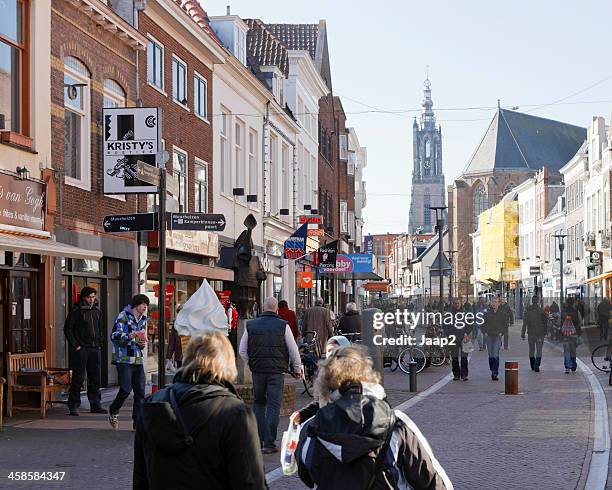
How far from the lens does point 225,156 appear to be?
3019 cm

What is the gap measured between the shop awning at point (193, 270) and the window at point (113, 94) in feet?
11.5

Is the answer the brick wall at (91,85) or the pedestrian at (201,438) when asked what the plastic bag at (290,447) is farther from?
the brick wall at (91,85)

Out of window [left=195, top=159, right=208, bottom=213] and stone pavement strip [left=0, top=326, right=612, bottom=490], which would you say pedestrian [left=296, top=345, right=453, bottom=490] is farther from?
window [left=195, top=159, right=208, bottom=213]

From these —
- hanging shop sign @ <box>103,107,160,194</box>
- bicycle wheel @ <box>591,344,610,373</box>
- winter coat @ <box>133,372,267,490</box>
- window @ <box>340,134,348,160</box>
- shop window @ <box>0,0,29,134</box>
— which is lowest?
bicycle wheel @ <box>591,344,610,373</box>

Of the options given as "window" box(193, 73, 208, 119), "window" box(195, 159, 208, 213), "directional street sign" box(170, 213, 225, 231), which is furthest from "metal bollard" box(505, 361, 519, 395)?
"window" box(193, 73, 208, 119)

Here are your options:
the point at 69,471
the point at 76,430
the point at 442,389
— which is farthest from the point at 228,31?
the point at 69,471

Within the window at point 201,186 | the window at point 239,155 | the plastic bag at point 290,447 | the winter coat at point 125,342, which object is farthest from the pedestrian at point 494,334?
the plastic bag at point 290,447

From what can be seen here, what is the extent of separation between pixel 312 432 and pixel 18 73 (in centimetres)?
1288

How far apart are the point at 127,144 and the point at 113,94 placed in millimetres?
2627

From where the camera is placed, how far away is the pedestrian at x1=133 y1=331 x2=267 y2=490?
4.55 m

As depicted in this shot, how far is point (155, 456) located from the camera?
466cm

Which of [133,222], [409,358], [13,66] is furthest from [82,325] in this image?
[409,358]

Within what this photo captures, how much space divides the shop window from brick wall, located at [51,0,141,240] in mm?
921

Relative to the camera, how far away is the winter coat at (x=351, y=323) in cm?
2386
